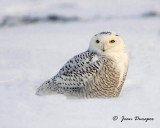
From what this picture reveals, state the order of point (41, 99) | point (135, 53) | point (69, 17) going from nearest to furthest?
point (41, 99), point (135, 53), point (69, 17)

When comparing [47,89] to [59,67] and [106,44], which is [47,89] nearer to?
[106,44]

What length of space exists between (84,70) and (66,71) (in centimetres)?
26

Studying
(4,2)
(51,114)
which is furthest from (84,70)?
(4,2)

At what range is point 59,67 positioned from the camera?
32.1 ft

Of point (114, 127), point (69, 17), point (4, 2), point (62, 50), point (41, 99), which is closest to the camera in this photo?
point (114, 127)

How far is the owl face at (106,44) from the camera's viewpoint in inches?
283

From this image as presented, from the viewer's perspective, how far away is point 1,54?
36.5 feet

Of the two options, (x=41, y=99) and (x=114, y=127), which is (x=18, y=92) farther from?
(x=114, y=127)

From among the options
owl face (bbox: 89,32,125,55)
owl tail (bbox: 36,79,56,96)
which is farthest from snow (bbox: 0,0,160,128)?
owl face (bbox: 89,32,125,55)

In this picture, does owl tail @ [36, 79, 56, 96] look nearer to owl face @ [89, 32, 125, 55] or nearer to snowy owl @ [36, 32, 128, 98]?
snowy owl @ [36, 32, 128, 98]

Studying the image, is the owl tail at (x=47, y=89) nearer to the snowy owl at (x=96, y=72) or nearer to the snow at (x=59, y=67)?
the snowy owl at (x=96, y=72)

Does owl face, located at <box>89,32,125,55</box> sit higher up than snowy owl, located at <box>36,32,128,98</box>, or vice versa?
owl face, located at <box>89,32,125,55</box>

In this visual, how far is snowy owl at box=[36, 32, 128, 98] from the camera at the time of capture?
7070 millimetres

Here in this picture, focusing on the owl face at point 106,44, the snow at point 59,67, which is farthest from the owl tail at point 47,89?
the owl face at point 106,44
